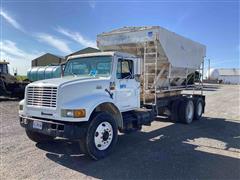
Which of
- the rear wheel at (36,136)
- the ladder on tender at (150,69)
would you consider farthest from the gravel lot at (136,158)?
the ladder on tender at (150,69)

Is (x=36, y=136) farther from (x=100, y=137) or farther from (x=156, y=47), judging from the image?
(x=156, y=47)

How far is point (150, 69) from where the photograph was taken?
27.8ft

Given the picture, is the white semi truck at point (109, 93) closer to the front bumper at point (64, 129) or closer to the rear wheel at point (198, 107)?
the front bumper at point (64, 129)

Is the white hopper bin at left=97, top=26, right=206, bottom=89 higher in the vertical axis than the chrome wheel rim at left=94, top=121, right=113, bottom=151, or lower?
higher

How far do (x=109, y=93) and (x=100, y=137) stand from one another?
1080mm

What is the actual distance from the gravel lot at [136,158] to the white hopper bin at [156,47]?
7.29ft

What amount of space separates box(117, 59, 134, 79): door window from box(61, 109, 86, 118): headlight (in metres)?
1.59

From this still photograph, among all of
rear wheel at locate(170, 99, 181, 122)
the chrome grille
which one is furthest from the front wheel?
rear wheel at locate(170, 99, 181, 122)

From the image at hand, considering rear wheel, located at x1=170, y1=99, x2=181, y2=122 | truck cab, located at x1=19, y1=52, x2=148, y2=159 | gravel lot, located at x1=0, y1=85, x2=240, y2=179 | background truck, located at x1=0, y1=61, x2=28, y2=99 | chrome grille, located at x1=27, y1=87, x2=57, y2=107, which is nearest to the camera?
gravel lot, located at x1=0, y1=85, x2=240, y2=179

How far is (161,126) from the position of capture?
352 inches

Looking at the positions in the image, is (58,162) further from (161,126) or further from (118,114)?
(161,126)

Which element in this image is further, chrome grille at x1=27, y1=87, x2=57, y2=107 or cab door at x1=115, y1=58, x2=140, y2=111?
cab door at x1=115, y1=58, x2=140, y2=111

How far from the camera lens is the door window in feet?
19.8

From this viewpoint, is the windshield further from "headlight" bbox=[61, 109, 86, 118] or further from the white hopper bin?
the white hopper bin
